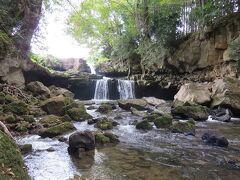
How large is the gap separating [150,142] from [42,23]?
27.0 feet

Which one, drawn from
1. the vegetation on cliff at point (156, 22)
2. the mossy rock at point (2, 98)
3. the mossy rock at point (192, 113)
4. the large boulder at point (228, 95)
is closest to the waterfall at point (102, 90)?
the vegetation on cliff at point (156, 22)

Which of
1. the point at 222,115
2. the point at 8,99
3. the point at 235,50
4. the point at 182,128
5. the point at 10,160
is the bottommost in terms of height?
the point at 222,115

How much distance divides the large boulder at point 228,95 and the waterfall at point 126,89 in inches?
305

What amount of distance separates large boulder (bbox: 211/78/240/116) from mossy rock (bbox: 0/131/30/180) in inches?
468

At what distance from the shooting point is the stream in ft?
18.3

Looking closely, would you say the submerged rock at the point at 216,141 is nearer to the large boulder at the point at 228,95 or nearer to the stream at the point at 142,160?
the stream at the point at 142,160

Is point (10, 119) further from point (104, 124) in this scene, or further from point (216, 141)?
point (216, 141)

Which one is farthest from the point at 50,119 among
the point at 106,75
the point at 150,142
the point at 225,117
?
the point at 106,75

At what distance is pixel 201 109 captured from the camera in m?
13.0

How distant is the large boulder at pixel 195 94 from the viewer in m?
15.2

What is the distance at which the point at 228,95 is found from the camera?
13.8m

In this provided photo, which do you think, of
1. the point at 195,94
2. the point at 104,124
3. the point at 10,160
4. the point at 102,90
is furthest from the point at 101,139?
the point at 102,90

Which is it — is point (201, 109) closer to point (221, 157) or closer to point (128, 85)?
point (221, 157)

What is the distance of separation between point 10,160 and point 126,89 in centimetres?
1853
